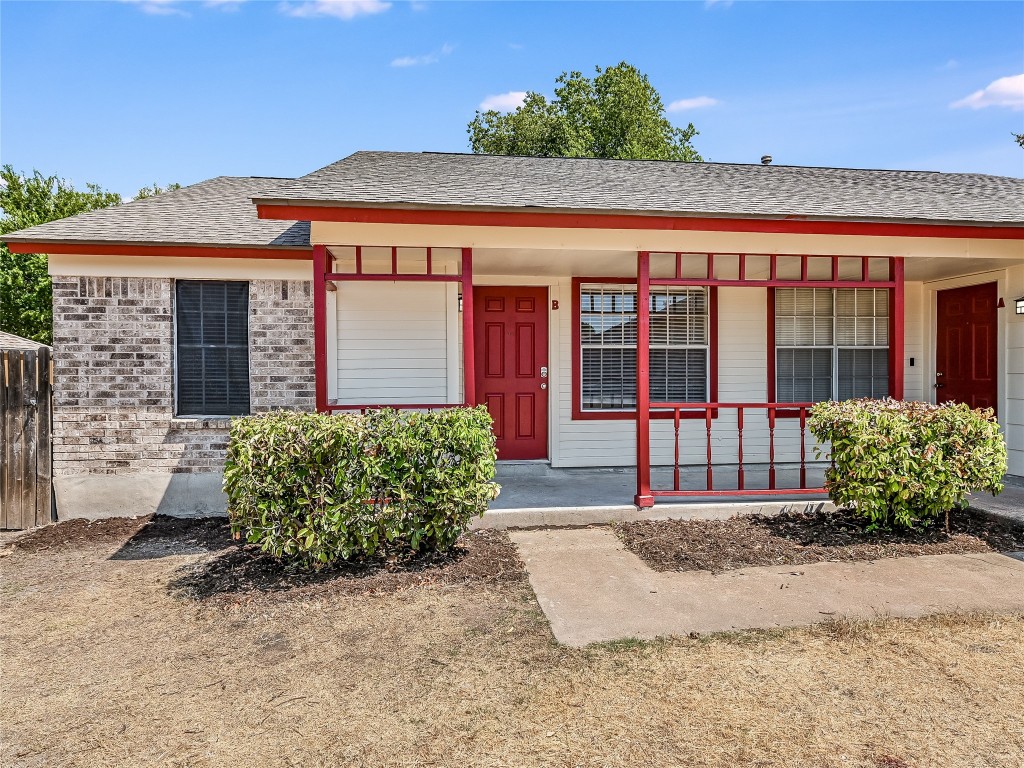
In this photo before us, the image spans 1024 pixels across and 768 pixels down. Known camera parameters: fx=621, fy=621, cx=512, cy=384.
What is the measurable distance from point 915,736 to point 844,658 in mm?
657

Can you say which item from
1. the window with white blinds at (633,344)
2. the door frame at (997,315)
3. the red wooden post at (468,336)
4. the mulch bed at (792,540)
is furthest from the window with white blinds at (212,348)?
the door frame at (997,315)

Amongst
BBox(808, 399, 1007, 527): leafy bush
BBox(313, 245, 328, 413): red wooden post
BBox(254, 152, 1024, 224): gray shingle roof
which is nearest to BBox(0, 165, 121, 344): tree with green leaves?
BBox(254, 152, 1024, 224): gray shingle roof

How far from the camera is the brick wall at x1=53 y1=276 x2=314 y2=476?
19.5ft

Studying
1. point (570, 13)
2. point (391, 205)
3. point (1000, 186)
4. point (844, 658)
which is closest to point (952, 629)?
point (844, 658)

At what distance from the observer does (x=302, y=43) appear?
8953mm

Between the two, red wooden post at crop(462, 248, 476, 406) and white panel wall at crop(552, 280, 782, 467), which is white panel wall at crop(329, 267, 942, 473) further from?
red wooden post at crop(462, 248, 476, 406)

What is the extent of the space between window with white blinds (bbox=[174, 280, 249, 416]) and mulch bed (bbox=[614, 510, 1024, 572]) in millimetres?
4004

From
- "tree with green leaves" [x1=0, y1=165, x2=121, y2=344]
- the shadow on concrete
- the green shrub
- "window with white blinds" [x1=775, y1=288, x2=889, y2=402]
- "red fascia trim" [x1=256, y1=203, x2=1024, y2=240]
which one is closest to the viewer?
the green shrub

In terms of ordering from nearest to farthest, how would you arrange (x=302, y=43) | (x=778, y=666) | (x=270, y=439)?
(x=778, y=666), (x=270, y=439), (x=302, y=43)

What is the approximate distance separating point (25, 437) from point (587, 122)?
79.1 ft

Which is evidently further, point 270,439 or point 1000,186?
point 1000,186

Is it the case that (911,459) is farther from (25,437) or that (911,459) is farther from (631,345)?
(25,437)

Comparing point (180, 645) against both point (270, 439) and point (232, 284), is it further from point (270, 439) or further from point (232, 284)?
point (232, 284)

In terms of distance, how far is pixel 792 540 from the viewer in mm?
4965
